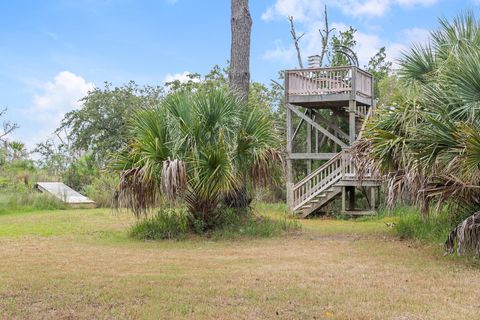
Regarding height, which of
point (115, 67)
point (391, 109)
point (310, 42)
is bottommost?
point (391, 109)

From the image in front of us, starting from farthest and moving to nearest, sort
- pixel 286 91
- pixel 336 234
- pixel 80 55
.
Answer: pixel 286 91, pixel 80 55, pixel 336 234

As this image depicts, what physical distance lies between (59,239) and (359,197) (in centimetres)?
1242

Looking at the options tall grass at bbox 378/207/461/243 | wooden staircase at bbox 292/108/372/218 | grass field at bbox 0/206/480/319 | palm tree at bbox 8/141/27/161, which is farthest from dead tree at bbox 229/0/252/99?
palm tree at bbox 8/141/27/161

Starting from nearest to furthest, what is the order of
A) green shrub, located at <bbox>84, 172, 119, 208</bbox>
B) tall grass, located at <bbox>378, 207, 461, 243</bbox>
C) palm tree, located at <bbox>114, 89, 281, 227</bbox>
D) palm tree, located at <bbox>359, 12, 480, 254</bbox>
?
palm tree, located at <bbox>359, 12, 480, 254</bbox>, tall grass, located at <bbox>378, 207, 461, 243</bbox>, palm tree, located at <bbox>114, 89, 281, 227</bbox>, green shrub, located at <bbox>84, 172, 119, 208</bbox>

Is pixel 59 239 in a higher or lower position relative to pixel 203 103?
lower

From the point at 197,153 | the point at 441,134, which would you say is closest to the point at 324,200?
the point at 197,153

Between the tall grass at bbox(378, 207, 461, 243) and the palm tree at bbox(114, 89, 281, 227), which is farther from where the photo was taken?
the palm tree at bbox(114, 89, 281, 227)

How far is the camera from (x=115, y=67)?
1491 cm

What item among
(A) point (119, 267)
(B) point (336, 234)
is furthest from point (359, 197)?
(A) point (119, 267)

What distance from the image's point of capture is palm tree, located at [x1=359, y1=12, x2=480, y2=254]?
7957 mm

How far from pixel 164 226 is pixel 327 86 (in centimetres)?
988

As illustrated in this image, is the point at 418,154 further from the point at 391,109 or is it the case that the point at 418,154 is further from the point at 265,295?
the point at 265,295

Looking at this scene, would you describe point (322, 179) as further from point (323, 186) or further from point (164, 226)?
point (164, 226)

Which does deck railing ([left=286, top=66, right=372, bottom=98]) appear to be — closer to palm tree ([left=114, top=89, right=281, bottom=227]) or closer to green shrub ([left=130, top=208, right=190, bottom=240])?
palm tree ([left=114, top=89, right=281, bottom=227])
